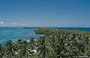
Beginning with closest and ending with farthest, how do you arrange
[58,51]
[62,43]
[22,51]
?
1. [22,51]
2. [58,51]
3. [62,43]

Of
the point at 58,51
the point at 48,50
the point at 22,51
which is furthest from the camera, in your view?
the point at 58,51

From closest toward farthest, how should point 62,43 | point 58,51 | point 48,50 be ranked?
point 48,50, point 58,51, point 62,43

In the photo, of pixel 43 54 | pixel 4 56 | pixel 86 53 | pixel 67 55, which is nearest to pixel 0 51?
pixel 4 56

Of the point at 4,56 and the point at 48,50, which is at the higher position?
the point at 48,50

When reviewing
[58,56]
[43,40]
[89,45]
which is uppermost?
[43,40]

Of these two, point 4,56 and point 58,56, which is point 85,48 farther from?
point 4,56

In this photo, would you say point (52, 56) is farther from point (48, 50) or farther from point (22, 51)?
point (22, 51)

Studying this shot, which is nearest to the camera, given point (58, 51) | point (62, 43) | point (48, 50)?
point (48, 50)

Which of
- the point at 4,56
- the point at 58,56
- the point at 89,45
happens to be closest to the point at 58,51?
the point at 58,56

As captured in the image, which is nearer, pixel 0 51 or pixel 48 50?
pixel 48 50
